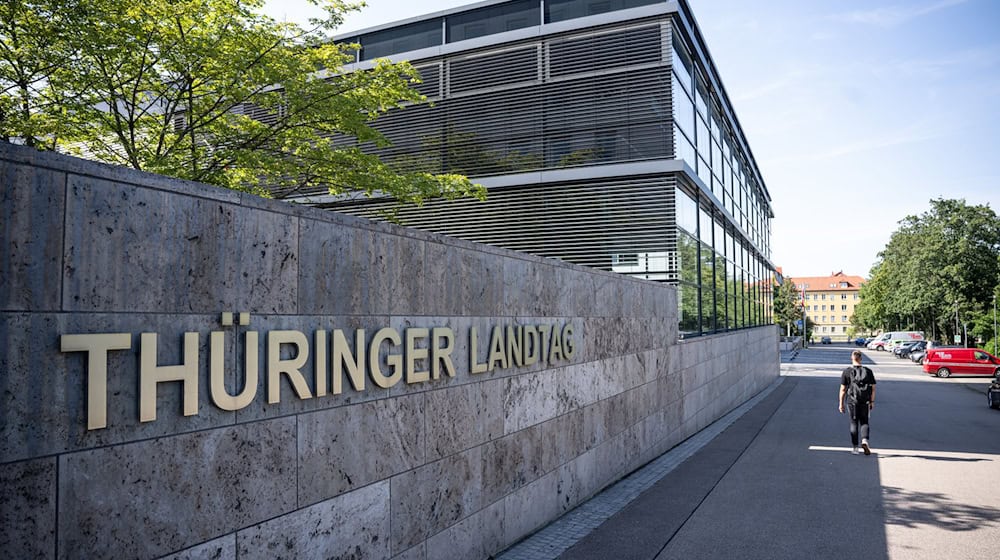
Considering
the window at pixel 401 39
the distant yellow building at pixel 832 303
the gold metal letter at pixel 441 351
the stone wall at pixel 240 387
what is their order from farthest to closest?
the distant yellow building at pixel 832 303 < the window at pixel 401 39 < the gold metal letter at pixel 441 351 < the stone wall at pixel 240 387

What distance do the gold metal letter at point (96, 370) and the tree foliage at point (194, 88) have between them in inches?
323

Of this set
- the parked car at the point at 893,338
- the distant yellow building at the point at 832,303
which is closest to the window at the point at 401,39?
the parked car at the point at 893,338

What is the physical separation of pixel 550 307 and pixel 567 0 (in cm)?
1107

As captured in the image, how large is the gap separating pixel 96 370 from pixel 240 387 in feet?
2.98

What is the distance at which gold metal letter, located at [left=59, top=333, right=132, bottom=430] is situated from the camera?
3100mm

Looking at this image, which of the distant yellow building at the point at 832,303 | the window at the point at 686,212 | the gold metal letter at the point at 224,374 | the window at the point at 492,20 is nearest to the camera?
the gold metal letter at the point at 224,374

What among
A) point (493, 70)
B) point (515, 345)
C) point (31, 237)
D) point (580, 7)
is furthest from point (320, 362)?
point (580, 7)

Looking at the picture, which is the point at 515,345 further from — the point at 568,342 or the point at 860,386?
the point at 860,386

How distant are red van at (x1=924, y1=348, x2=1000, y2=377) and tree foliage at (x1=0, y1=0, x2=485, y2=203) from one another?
108 feet

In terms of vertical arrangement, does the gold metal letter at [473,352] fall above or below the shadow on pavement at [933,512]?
above

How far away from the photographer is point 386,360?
208 inches

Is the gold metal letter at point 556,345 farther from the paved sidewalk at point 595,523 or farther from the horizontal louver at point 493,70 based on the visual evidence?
the horizontal louver at point 493,70

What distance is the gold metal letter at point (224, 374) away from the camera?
374cm

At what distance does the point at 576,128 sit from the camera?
16.0 metres
